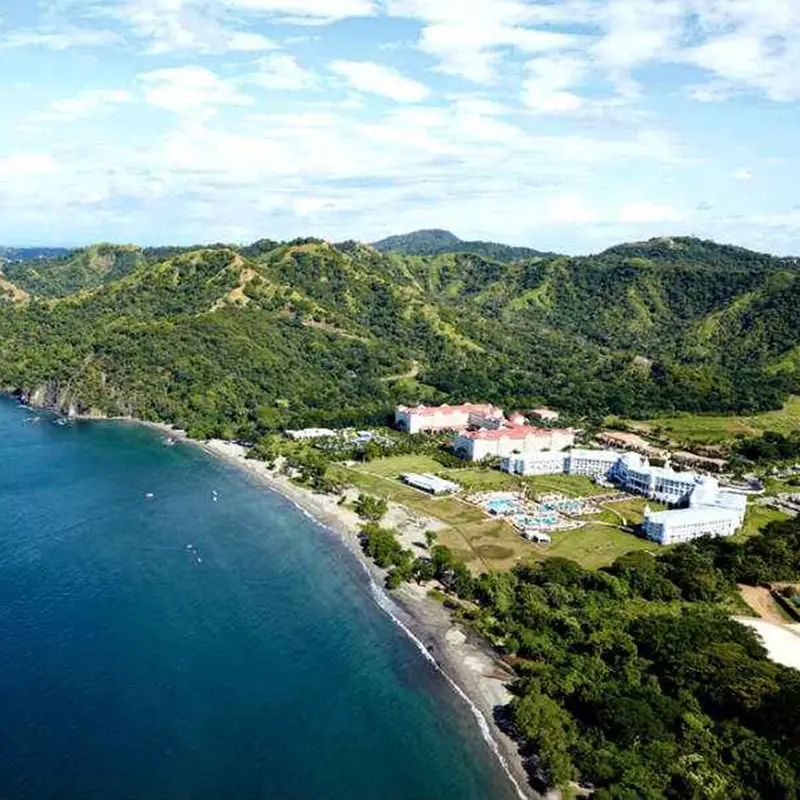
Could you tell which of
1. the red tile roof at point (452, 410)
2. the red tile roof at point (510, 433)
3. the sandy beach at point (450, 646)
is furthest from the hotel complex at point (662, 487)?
the sandy beach at point (450, 646)

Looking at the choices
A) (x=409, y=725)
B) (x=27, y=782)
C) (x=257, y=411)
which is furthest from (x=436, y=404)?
(x=27, y=782)

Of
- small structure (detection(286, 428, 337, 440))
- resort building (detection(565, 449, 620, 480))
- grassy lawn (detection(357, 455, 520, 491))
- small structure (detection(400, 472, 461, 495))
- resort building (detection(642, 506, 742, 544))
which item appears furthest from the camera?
small structure (detection(286, 428, 337, 440))

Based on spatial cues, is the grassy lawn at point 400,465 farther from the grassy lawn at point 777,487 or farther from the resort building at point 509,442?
the grassy lawn at point 777,487

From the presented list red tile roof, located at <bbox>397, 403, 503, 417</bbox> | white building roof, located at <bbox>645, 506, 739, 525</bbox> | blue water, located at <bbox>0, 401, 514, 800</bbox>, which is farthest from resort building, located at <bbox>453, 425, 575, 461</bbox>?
blue water, located at <bbox>0, 401, 514, 800</bbox>

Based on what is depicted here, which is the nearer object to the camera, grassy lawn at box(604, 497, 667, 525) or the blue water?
the blue water

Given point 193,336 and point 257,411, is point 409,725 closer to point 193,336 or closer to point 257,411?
point 257,411

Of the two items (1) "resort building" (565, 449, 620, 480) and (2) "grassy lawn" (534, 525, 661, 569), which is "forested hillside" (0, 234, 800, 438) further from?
(2) "grassy lawn" (534, 525, 661, 569)
